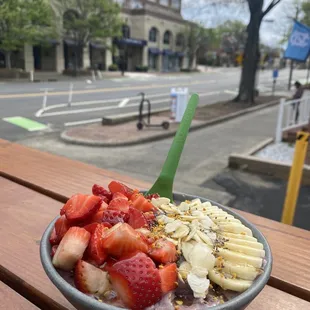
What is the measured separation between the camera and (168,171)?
4.45 ft

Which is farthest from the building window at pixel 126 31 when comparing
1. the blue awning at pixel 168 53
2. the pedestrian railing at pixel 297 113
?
the pedestrian railing at pixel 297 113

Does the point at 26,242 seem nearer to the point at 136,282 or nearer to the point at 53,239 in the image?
the point at 53,239

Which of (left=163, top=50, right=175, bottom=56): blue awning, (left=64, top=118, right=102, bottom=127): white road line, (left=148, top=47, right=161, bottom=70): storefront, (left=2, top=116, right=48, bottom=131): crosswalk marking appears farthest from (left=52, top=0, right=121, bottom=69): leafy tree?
(left=163, top=50, right=175, bottom=56): blue awning

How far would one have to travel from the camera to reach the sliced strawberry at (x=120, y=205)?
1.01m

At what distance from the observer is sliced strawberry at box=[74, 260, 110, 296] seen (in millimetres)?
825

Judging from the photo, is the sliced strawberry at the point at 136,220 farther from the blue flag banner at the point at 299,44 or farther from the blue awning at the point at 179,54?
the blue awning at the point at 179,54

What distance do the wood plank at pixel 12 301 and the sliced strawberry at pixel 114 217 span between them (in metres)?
0.38

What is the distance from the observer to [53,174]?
87.4 inches

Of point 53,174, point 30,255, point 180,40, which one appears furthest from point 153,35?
point 30,255

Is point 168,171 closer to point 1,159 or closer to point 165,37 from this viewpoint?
point 1,159

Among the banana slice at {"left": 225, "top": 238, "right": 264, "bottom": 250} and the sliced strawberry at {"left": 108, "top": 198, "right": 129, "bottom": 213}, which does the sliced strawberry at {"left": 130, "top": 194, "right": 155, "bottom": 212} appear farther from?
the banana slice at {"left": 225, "top": 238, "right": 264, "bottom": 250}

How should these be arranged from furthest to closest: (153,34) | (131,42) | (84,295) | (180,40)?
(180,40)
(153,34)
(131,42)
(84,295)

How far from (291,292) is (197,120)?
9.97 meters

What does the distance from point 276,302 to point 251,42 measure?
49.8 feet
